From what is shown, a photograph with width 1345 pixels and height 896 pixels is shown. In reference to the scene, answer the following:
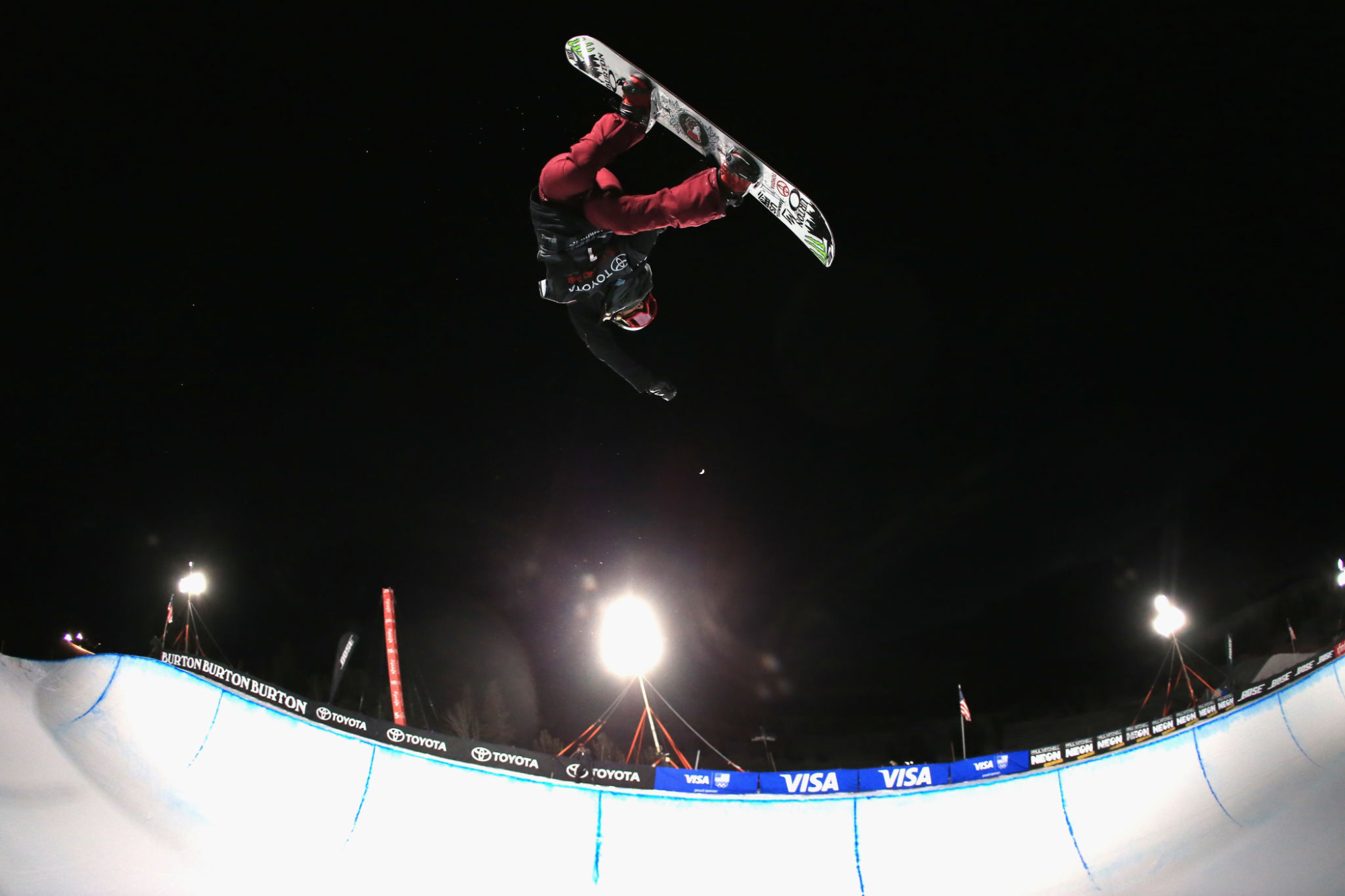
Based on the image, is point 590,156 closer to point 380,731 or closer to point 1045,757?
point 380,731

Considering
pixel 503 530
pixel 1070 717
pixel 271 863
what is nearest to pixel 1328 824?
pixel 271 863

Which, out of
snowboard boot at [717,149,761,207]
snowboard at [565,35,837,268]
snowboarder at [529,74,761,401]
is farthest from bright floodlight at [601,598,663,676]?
snowboard boot at [717,149,761,207]

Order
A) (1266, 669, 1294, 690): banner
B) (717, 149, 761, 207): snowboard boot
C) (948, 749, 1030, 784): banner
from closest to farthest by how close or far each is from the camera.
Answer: (717, 149, 761, 207): snowboard boot
(948, 749, 1030, 784): banner
(1266, 669, 1294, 690): banner

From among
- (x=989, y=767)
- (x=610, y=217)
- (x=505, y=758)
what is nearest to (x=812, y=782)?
(x=989, y=767)

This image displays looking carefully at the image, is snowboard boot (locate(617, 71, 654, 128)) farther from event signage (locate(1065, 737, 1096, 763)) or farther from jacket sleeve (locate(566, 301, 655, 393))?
event signage (locate(1065, 737, 1096, 763))

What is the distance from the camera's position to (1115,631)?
21.5m

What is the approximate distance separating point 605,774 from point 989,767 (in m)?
4.20

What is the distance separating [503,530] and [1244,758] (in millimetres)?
17208

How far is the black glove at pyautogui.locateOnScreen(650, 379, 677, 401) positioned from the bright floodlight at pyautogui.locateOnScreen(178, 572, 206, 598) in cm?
1047

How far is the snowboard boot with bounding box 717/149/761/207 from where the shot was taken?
128 inches

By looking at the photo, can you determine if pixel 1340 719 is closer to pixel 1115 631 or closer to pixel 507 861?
pixel 507 861

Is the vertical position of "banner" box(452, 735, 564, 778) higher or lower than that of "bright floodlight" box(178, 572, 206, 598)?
lower

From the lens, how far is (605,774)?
22.9 ft

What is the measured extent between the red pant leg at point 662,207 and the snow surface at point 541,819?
474 cm
